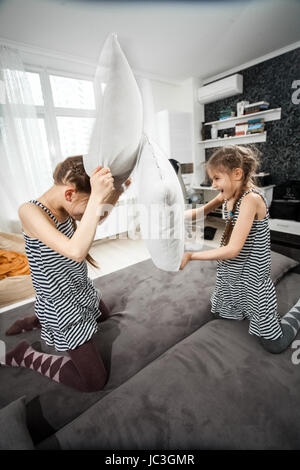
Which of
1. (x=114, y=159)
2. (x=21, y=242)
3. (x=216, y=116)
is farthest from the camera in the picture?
(x=216, y=116)

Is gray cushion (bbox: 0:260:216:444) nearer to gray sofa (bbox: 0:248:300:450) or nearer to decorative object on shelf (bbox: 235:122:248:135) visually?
gray sofa (bbox: 0:248:300:450)

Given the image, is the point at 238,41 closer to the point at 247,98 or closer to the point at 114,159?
Result: the point at 247,98

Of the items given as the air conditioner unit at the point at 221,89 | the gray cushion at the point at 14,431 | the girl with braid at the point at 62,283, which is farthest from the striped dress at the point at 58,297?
the air conditioner unit at the point at 221,89

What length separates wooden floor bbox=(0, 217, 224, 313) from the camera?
8.92 feet

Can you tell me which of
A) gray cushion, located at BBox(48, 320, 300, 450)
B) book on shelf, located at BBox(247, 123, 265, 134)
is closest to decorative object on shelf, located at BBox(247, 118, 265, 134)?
book on shelf, located at BBox(247, 123, 265, 134)

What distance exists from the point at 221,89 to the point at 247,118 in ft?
2.10

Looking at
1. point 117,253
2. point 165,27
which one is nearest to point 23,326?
point 117,253

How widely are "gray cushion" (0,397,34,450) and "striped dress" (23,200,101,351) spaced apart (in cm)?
28

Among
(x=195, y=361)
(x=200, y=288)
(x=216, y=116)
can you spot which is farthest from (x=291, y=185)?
(x=195, y=361)

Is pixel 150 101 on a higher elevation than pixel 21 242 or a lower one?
higher

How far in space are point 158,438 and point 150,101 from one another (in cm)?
94

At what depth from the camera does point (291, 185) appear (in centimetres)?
323

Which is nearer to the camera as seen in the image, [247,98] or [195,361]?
[195,361]

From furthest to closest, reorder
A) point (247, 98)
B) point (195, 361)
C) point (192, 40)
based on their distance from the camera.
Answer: point (247, 98)
point (192, 40)
point (195, 361)
